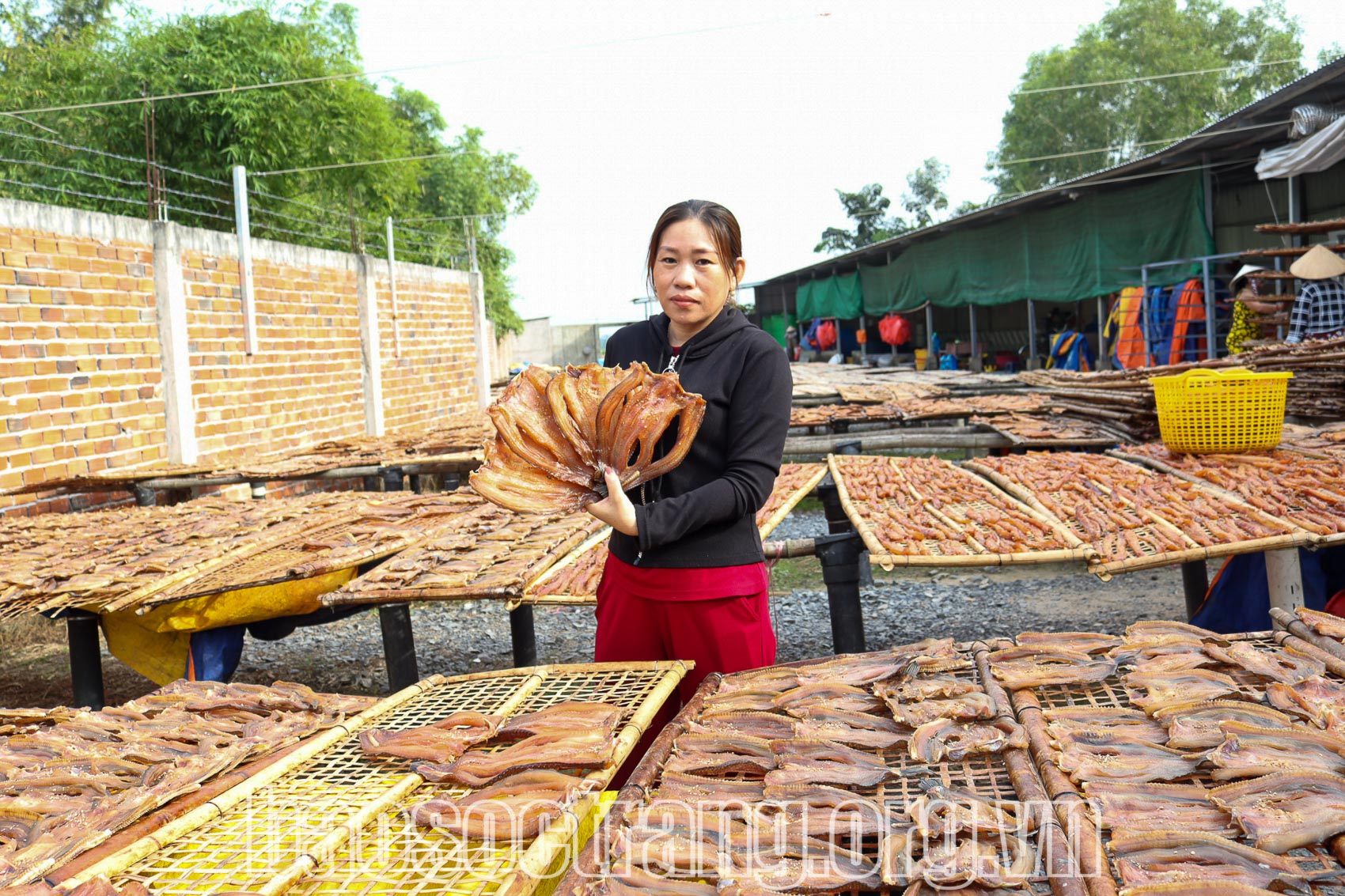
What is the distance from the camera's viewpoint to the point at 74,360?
6.62 m

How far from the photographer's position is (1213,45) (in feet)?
103

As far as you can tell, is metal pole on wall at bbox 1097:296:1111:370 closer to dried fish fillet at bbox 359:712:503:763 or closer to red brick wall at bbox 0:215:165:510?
red brick wall at bbox 0:215:165:510

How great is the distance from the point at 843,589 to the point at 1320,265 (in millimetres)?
6933

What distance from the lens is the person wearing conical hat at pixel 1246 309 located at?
9.84m

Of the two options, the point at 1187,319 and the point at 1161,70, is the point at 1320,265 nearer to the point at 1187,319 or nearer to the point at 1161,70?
the point at 1187,319

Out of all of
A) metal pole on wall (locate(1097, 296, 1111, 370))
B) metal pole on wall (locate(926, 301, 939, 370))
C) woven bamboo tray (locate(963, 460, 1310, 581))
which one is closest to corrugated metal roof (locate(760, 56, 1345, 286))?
metal pole on wall (locate(1097, 296, 1111, 370))

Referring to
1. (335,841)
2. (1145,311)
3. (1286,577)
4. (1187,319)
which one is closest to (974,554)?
(1286,577)

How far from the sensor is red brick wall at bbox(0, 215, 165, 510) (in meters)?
6.12

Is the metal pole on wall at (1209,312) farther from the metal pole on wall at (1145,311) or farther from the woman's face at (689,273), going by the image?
the woman's face at (689,273)

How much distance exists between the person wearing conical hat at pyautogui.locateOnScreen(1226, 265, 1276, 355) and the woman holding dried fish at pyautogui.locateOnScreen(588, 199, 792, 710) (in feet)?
29.9

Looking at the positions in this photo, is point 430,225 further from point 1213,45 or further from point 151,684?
point 1213,45

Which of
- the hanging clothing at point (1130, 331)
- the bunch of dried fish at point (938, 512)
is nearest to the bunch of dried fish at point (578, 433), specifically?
the bunch of dried fish at point (938, 512)

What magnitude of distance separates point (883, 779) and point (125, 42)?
1840 cm

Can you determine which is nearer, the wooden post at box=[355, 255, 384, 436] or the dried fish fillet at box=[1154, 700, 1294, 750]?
the dried fish fillet at box=[1154, 700, 1294, 750]
